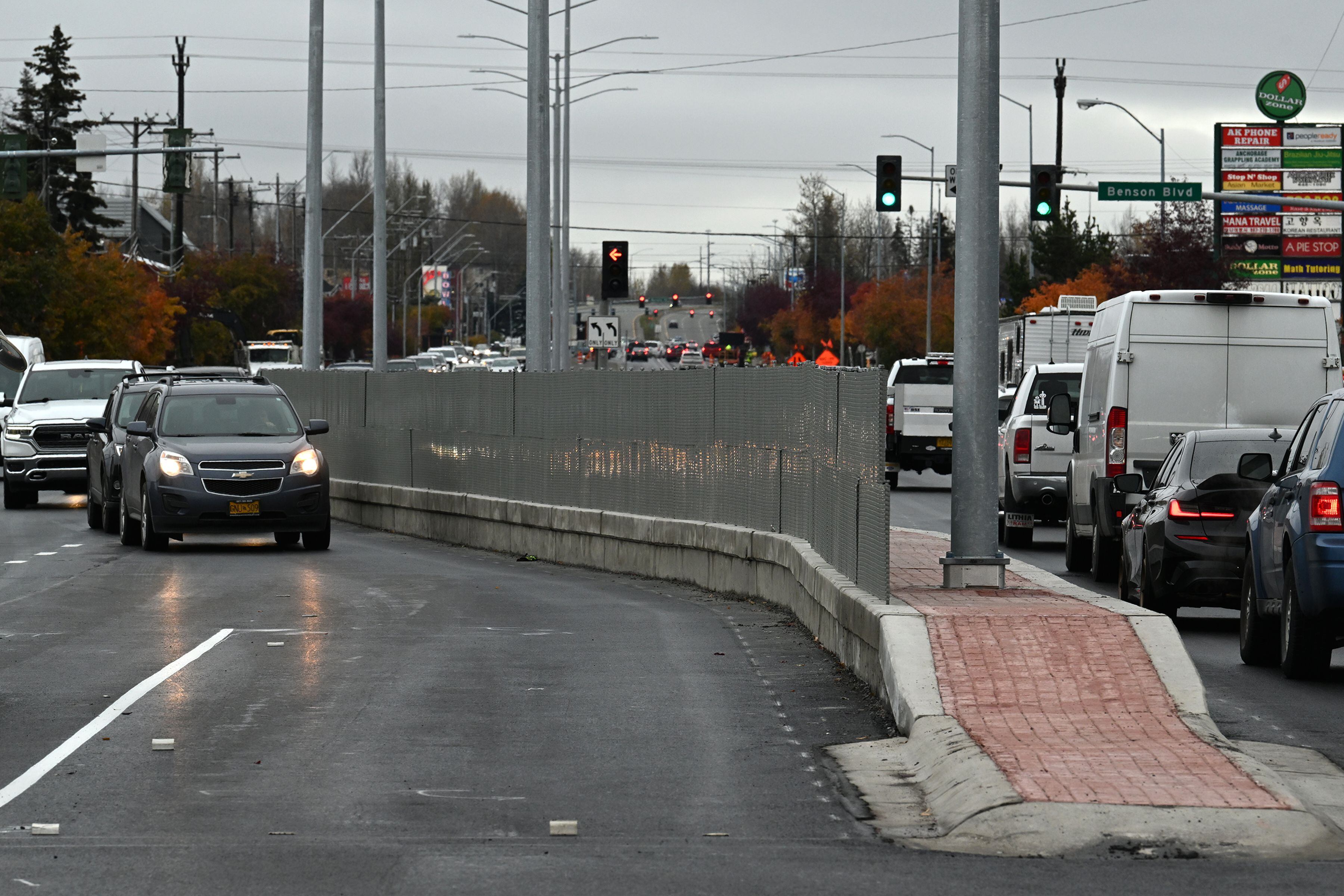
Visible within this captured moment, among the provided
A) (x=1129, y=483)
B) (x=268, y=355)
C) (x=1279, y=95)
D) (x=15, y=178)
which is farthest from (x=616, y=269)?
(x=268, y=355)

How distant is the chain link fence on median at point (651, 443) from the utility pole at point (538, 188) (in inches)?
79.1

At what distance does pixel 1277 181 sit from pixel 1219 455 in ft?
165

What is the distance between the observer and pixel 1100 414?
20.0 meters

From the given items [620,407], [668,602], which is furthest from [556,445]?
[668,602]

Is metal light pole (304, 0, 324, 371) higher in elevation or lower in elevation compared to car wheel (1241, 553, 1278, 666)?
higher

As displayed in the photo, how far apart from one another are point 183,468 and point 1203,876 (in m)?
17.4

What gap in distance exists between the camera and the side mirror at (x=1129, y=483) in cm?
1661

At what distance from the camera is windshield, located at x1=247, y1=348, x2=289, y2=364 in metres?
85.6

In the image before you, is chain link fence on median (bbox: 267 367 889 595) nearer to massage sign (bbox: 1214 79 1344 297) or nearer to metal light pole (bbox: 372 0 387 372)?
metal light pole (bbox: 372 0 387 372)

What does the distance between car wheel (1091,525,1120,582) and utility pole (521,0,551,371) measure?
34.7 ft

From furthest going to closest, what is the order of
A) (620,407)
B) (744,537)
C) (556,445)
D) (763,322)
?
1. (763,322)
2. (556,445)
3. (620,407)
4. (744,537)

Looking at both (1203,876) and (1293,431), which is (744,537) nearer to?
(1293,431)

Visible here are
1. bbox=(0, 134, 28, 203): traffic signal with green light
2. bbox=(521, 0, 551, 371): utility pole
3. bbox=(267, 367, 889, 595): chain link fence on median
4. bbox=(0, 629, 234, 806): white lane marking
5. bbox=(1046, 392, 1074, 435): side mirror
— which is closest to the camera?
bbox=(0, 629, 234, 806): white lane marking

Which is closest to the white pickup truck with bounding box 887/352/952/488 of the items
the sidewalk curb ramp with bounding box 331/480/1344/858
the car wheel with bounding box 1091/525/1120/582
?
the car wheel with bounding box 1091/525/1120/582
